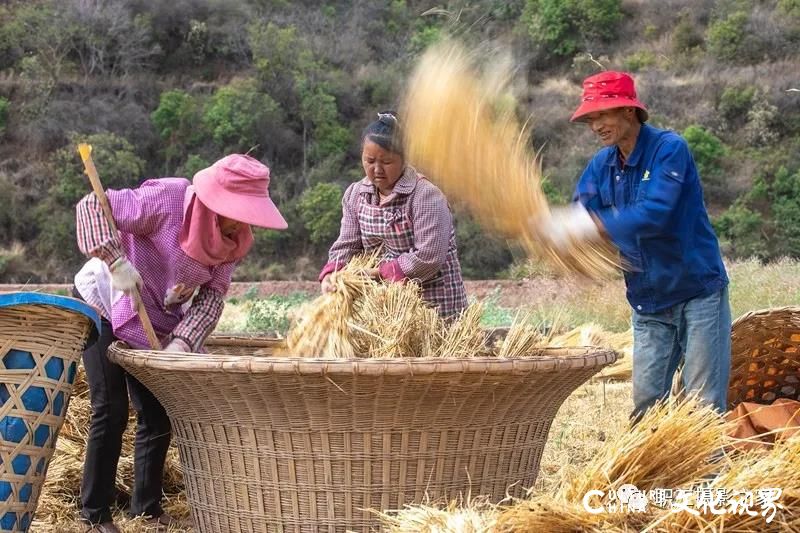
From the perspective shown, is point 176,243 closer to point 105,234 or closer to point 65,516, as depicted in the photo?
point 105,234

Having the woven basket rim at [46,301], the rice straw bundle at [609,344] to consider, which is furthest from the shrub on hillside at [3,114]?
the woven basket rim at [46,301]

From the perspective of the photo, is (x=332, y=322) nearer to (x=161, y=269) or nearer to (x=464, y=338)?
(x=464, y=338)

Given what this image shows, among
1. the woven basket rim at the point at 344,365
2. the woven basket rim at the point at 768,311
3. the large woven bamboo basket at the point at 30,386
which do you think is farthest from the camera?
the woven basket rim at the point at 768,311

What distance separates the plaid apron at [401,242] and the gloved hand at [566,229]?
0.53 meters

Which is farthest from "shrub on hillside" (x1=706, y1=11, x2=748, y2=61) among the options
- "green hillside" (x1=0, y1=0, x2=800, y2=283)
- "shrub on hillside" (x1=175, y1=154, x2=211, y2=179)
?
"shrub on hillside" (x1=175, y1=154, x2=211, y2=179)

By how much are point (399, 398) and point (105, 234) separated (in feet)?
3.72

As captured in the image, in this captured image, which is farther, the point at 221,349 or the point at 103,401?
the point at 221,349

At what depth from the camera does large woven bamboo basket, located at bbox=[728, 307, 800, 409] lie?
475 cm

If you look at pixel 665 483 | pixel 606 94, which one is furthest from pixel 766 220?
pixel 665 483

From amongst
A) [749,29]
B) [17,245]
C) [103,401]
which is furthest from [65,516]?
[749,29]

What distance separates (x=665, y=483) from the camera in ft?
8.54

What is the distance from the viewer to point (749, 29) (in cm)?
3009

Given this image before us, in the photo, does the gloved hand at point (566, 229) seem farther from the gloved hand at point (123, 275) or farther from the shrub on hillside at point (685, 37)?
the shrub on hillside at point (685, 37)

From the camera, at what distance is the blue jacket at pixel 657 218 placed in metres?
3.51
